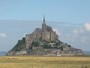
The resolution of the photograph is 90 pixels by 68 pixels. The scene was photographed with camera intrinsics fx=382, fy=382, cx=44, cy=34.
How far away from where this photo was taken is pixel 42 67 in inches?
1773

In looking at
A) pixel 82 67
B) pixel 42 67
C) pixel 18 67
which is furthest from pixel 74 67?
pixel 18 67

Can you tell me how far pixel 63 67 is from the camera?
4522 centimetres

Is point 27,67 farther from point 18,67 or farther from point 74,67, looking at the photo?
point 74,67

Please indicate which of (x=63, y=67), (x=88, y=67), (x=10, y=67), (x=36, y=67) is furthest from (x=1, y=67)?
(x=88, y=67)

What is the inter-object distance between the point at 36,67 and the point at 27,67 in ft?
3.55

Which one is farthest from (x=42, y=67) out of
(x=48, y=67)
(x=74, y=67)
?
(x=74, y=67)

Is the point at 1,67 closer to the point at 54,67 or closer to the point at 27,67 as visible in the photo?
the point at 27,67

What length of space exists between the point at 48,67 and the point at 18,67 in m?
3.55

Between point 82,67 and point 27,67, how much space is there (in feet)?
21.4

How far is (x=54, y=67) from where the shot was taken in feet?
149

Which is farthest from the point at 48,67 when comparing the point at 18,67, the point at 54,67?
the point at 18,67

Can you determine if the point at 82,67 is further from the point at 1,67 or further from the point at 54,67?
the point at 1,67

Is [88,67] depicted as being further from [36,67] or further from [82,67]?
[36,67]

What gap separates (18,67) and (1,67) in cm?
209
